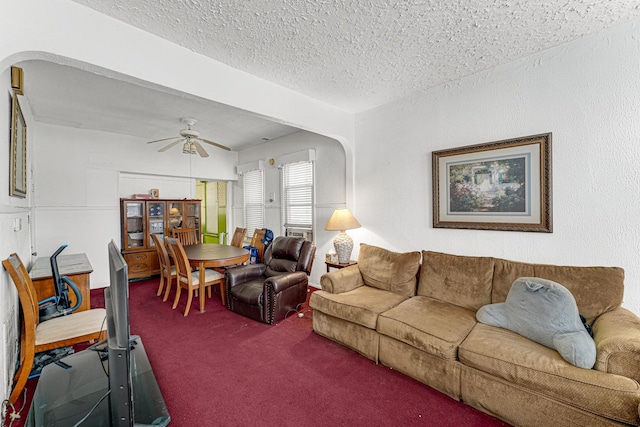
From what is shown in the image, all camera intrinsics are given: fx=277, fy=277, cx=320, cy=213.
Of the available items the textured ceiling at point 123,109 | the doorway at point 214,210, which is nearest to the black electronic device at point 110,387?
the textured ceiling at point 123,109

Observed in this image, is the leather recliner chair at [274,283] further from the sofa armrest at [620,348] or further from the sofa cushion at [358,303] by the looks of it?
the sofa armrest at [620,348]

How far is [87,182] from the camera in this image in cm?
470

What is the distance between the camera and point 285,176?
5.22m

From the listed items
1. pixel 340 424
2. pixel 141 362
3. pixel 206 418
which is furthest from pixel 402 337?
pixel 141 362

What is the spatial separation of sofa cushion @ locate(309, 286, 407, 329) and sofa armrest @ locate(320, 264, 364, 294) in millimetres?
51

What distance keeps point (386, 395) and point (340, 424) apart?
440 millimetres

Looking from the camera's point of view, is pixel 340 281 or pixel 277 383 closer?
pixel 277 383

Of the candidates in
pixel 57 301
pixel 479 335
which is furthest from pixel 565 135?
pixel 57 301

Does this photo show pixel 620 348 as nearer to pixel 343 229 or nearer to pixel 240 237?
pixel 343 229

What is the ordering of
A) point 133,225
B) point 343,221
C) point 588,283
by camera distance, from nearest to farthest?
point 588,283
point 343,221
point 133,225

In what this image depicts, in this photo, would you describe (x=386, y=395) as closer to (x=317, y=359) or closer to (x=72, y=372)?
(x=317, y=359)

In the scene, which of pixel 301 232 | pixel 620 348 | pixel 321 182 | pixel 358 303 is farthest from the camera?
pixel 301 232

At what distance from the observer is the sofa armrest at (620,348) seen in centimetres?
149

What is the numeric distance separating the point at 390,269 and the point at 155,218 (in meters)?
4.65
